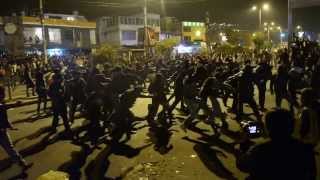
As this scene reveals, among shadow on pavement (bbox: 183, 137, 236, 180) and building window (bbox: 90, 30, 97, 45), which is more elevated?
building window (bbox: 90, 30, 97, 45)

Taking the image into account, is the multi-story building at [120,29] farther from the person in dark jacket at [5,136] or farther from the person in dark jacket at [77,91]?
the person in dark jacket at [5,136]

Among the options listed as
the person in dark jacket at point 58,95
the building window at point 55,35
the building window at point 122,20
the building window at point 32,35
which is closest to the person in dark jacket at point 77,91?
the person in dark jacket at point 58,95

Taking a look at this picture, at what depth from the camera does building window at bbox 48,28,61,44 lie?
55369 millimetres

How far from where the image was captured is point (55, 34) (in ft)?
184

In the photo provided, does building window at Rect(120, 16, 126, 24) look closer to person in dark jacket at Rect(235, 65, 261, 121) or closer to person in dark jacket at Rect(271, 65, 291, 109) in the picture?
person in dark jacket at Rect(271, 65, 291, 109)

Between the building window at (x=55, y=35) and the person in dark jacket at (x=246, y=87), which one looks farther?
the building window at (x=55, y=35)

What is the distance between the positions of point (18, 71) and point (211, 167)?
25.2 m

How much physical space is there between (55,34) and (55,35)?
5.6 inches

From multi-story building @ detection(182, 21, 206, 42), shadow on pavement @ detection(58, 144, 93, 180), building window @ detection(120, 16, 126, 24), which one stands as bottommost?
shadow on pavement @ detection(58, 144, 93, 180)

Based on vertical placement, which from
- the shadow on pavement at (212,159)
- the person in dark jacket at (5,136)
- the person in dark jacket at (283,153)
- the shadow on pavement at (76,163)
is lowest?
the shadow on pavement at (76,163)

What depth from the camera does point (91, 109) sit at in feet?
36.5

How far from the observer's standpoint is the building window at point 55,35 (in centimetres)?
5537

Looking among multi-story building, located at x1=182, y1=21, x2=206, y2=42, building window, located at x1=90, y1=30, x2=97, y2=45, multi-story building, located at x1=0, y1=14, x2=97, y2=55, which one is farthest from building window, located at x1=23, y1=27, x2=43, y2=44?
multi-story building, located at x1=182, y1=21, x2=206, y2=42

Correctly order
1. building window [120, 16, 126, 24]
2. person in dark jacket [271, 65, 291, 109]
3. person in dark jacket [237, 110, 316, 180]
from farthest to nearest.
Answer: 1. building window [120, 16, 126, 24]
2. person in dark jacket [271, 65, 291, 109]
3. person in dark jacket [237, 110, 316, 180]
